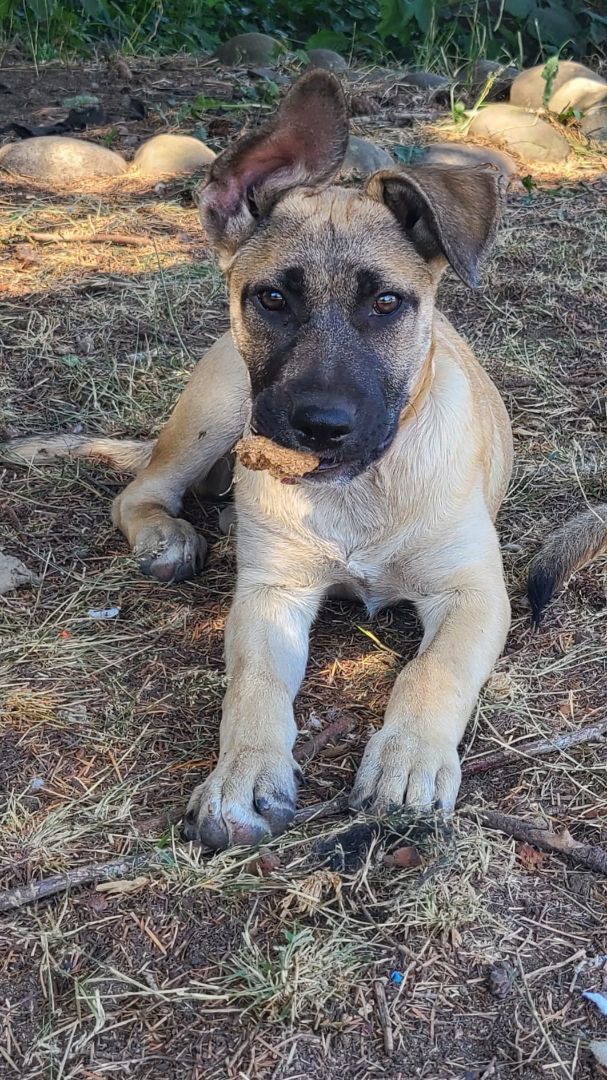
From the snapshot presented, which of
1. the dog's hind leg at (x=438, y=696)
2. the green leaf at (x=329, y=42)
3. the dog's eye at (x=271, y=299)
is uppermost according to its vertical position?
the dog's eye at (x=271, y=299)

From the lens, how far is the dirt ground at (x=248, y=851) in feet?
7.77

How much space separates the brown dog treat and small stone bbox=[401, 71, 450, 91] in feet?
23.1

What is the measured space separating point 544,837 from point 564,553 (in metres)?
1.26

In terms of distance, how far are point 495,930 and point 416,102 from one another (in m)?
7.94

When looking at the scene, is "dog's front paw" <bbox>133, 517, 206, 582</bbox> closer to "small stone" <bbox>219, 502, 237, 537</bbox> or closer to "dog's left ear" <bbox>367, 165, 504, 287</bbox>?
"small stone" <bbox>219, 502, 237, 537</bbox>

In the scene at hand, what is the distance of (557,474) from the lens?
489cm

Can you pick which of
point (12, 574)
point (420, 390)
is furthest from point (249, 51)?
point (420, 390)

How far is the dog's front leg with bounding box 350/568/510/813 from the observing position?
295 cm

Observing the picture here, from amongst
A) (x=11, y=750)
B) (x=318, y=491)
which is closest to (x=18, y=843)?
(x=11, y=750)

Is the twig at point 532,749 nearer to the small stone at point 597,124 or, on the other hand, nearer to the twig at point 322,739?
the twig at point 322,739

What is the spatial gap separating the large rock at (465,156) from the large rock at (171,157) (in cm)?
147

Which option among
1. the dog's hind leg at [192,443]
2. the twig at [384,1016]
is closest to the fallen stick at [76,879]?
the twig at [384,1016]

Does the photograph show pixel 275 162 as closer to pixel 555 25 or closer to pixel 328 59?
pixel 328 59

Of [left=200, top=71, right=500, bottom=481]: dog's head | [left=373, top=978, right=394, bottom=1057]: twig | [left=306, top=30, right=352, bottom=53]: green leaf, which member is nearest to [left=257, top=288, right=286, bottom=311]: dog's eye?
[left=200, top=71, right=500, bottom=481]: dog's head
